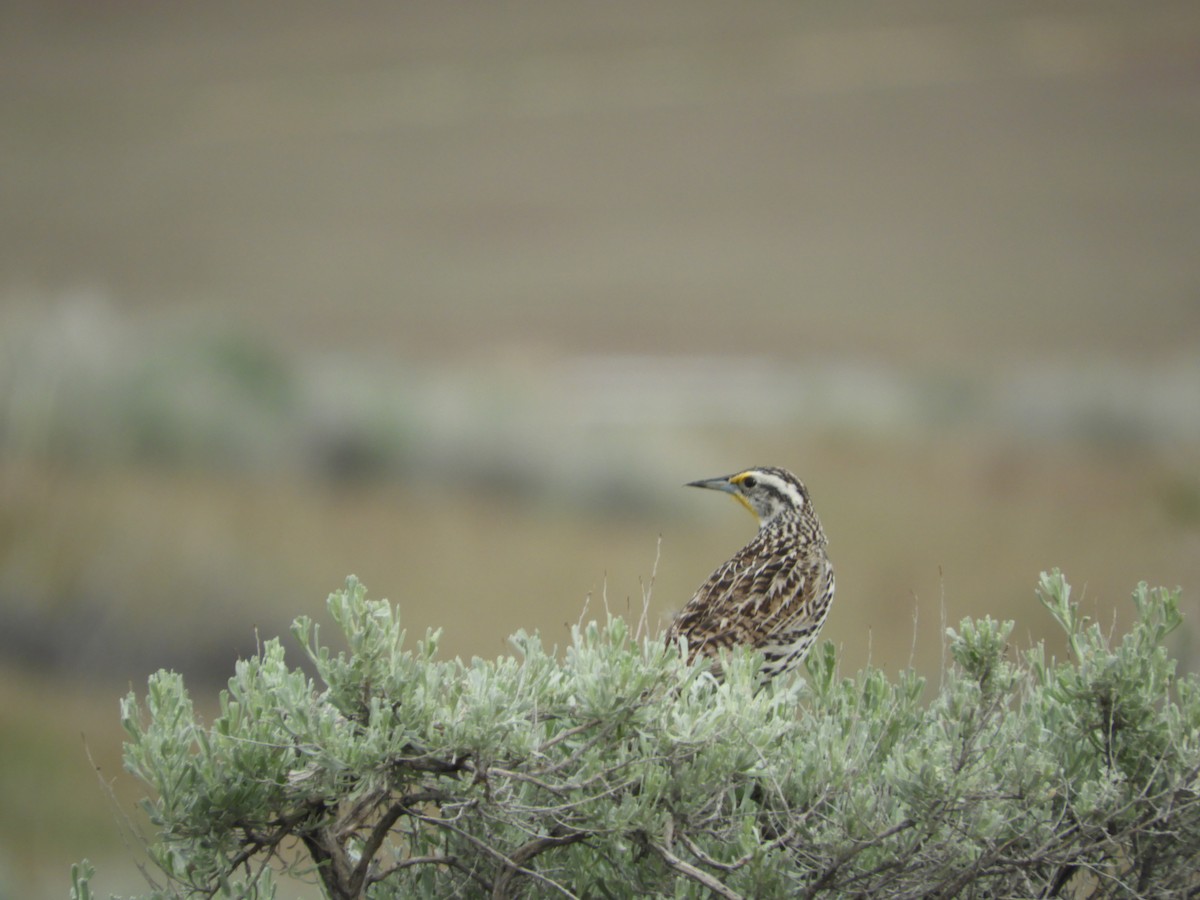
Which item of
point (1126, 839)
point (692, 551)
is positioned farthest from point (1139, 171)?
point (1126, 839)

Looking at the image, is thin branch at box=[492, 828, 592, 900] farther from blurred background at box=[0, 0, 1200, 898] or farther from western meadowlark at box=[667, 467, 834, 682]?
blurred background at box=[0, 0, 1200, 898]

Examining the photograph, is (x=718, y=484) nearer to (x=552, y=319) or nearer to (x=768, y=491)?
(x=768, y=491)

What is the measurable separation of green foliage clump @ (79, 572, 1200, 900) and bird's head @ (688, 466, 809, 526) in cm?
118

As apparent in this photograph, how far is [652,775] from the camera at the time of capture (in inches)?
62.6

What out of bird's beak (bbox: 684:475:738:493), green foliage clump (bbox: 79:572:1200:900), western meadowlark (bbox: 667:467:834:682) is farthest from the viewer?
bird's beak (bbox: 684:475:738:493)

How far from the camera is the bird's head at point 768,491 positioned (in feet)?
9.93

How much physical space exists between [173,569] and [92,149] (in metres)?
6.16

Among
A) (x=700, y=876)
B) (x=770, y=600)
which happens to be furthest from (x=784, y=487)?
(x=700, y=876)

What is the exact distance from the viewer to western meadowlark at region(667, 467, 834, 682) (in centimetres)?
251

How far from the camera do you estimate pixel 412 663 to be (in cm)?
167

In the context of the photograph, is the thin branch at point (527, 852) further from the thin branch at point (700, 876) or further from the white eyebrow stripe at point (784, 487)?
the white eyebrow stripe at point (784, 487)

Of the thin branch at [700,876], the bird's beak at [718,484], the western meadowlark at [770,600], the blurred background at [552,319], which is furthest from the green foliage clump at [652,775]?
the blurred background at [552,319]

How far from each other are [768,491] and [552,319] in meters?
9.22

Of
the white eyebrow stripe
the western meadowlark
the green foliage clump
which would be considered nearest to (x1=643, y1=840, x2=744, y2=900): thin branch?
the green foliage clump
